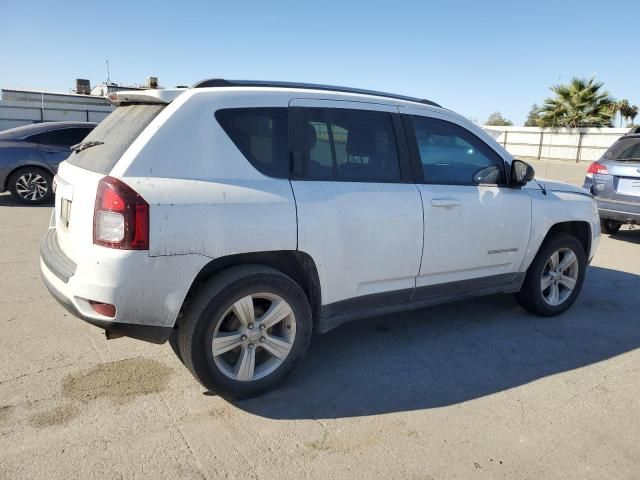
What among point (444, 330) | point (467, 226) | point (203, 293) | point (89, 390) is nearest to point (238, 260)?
point (203, 293)

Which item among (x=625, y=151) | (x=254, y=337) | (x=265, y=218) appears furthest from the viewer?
(x=625, y=151)

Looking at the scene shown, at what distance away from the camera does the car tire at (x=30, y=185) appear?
912 cm

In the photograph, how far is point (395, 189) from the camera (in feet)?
11.5

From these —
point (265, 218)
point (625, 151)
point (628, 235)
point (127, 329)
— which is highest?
point (625, 151)

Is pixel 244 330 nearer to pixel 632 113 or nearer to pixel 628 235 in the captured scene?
pixel 628 235

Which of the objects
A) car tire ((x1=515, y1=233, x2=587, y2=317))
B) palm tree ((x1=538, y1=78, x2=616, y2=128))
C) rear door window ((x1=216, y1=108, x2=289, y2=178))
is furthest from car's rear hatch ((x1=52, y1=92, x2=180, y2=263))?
palm tree ((x1=538, y1=78, x2=616, y2=128))

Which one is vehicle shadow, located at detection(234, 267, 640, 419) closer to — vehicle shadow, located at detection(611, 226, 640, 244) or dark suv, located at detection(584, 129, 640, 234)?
dark suv, located at detection(584, 129, 640, 234)

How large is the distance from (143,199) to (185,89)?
0.79m

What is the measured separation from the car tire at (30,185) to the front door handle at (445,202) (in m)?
8.13

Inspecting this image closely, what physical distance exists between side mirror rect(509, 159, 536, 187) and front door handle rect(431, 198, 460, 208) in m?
0.68

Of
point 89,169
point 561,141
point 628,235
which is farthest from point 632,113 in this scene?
point 89,169

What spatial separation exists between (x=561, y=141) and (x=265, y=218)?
115ft

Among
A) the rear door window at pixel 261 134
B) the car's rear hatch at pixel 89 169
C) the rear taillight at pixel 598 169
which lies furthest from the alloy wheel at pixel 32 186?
the rear taillight at pixel 598 169

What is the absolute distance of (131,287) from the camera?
2.63 metres
